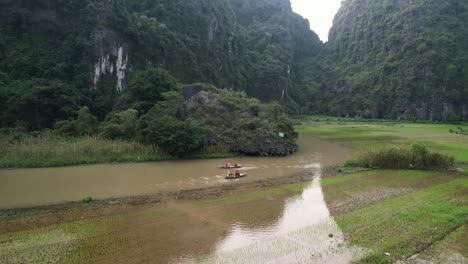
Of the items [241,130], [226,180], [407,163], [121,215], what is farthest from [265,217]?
[241,130]

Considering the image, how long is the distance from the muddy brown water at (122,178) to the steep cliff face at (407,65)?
282ft

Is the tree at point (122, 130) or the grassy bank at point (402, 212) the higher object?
the tree at point (122, 130)

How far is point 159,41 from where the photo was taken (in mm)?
72750

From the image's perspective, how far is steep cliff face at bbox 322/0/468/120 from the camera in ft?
355

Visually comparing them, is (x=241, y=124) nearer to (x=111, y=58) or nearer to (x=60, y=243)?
(x=60, y=243)

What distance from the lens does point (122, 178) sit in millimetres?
24688

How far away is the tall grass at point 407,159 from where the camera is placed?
26594mm

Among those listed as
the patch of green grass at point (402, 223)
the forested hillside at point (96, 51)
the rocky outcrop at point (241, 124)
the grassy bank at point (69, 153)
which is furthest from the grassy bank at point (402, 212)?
the forested hillside at point (96, 51)

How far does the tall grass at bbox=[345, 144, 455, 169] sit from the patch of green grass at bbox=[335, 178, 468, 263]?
26.0ft

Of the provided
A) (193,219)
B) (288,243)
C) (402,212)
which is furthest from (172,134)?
(288,243)

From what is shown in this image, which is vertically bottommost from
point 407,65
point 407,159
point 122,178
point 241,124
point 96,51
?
point 122,178

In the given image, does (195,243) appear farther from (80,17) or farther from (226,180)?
(80,17)

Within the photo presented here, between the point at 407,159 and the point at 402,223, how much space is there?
1400cm

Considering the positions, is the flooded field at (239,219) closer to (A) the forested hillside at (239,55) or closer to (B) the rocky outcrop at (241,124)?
(B) the rocky outcrop at (241,124)
